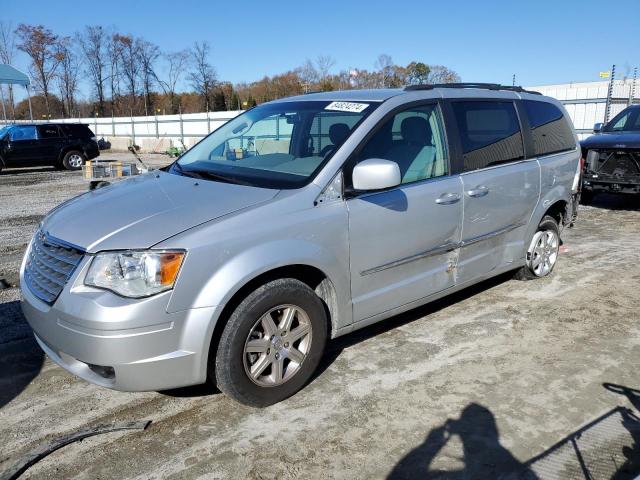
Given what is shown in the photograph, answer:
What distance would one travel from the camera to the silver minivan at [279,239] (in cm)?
268

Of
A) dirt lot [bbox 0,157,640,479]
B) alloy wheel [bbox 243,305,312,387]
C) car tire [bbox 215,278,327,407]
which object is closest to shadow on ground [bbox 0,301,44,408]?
dirt lot [bbox 0,157,640,479]

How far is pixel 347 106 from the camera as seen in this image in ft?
12.4

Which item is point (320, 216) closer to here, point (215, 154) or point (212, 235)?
point (212, 235)

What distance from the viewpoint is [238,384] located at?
2.93 metres

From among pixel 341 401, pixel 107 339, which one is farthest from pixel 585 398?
pixel 107 339

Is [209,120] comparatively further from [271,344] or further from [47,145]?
[271,344]

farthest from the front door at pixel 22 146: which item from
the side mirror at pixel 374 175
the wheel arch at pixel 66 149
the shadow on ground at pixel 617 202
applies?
the side mirror at pixel 374 175

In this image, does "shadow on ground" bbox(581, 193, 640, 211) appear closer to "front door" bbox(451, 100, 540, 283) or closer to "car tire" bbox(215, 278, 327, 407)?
"front door" bbox(451, 100, 540, 283)

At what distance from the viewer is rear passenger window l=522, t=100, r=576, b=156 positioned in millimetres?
4984

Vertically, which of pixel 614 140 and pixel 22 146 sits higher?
pixel 22 146

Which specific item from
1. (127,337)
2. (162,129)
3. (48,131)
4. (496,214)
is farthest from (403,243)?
(162,129)

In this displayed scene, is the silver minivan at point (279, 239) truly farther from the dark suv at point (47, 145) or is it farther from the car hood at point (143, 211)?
the dark suv at point (47, 145)

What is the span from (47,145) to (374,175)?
58.0ft

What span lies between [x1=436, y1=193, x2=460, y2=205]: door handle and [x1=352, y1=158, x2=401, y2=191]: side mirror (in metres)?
0.69
